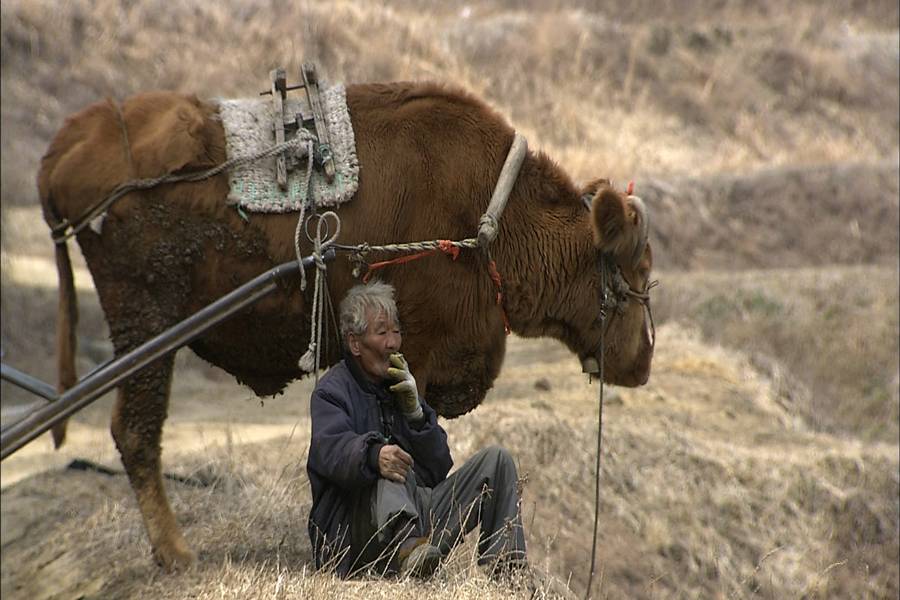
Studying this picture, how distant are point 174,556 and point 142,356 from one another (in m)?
1.18

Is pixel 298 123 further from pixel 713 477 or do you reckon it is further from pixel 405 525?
pixel 713 477

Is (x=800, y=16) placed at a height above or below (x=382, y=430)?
below

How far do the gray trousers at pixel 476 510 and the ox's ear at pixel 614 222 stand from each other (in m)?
1.34

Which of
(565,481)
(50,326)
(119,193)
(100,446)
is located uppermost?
(119,193)

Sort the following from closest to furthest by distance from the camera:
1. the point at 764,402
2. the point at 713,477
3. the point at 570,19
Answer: the point at 713,477 < the point at 764,402 < the point at 570,19

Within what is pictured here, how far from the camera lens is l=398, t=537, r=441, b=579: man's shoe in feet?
15.2

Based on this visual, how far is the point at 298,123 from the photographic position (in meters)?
5.89

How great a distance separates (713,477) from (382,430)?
17.5 ft

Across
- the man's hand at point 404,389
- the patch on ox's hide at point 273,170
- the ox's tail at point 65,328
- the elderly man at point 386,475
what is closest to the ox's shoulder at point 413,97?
the patch on ox's hide at point 273,170

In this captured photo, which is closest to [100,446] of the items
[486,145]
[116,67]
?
[486,145]

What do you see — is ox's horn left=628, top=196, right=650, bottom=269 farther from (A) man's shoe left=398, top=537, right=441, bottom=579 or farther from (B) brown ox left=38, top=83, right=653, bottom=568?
(A) man's shoe left=398, top=537, right=441, bottom=579

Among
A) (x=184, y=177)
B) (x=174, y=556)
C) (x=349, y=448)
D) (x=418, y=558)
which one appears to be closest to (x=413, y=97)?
(x=184, y=177)

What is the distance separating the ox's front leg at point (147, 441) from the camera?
19.5 ft

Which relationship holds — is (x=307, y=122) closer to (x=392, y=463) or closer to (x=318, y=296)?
(x=318, y=296)
